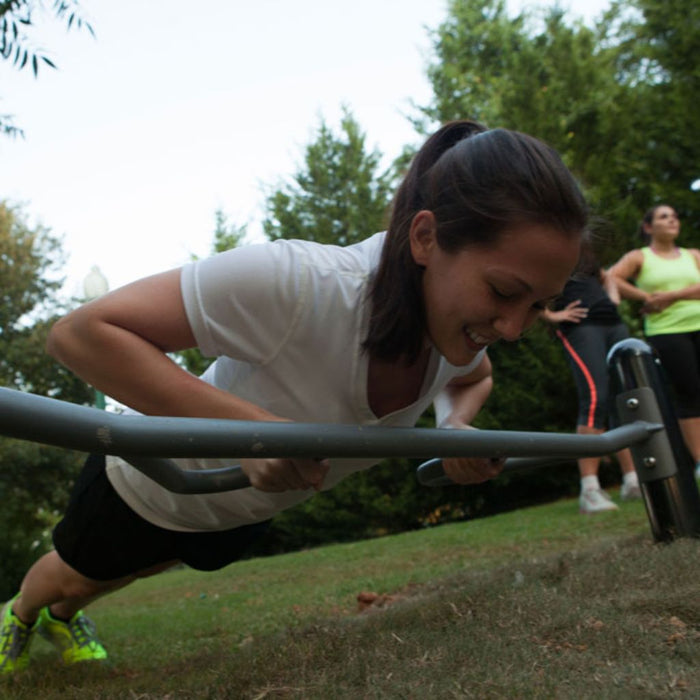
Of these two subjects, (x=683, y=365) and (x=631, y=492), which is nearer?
(x=683, y=365)

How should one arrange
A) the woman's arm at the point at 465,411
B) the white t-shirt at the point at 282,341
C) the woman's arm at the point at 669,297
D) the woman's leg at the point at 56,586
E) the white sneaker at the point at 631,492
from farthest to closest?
1. the white sneaker at the point at 631,492
2. the woman's arm at the point at 669,297
3. the woman's leg at the point at 56,586
4. the woman's arm at the point at 465,411
5. the white t-shirt at the point at 282,341

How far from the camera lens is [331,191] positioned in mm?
13594

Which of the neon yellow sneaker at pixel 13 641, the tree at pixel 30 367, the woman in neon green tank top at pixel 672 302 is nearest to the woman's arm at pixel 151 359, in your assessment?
the neon yellow sneaker at pixel 13 641

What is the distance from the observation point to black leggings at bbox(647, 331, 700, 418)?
A: 450 cm

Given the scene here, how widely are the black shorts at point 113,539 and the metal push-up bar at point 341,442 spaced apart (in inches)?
25.0

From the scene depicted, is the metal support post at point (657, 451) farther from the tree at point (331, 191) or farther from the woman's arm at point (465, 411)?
the tree at point (331, 191)

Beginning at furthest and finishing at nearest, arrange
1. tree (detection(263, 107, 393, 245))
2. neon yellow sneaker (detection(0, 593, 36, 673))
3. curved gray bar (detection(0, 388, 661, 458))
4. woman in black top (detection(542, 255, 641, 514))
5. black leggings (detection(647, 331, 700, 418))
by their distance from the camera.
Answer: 1. tree (detection(263, 107, 393, 245))
2. woman in black top (detection(542, 255, 641, 514))
3. black leggings (detection(647, 331, 700, 418))
4. neon yellow sneaker (detection(0, 593, 36, 673))
5. curved gray bar (detection(0, 388, 661, 458))

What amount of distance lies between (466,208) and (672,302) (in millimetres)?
3552

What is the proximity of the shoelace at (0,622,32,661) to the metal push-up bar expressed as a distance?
4.53 feet

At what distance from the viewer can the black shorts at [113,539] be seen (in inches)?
88.7

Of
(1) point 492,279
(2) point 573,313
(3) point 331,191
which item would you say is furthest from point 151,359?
(3) point 331,191

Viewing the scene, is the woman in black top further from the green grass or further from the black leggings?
the green grass

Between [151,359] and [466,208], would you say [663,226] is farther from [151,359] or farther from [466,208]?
[151,359]

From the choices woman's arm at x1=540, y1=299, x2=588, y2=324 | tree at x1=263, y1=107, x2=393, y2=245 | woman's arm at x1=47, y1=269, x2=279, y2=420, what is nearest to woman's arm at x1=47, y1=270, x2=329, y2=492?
woman's arm at x1=47, y1=269, x2=279, y2=420
